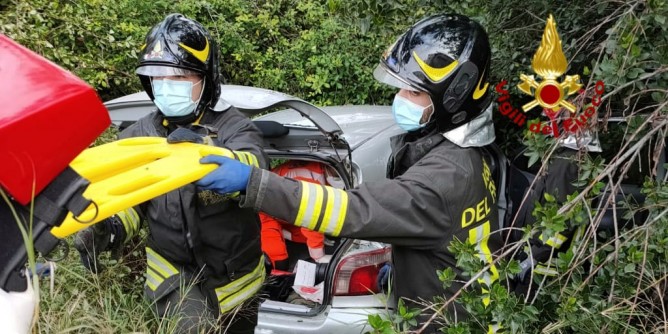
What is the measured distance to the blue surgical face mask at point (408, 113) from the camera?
2.64 m

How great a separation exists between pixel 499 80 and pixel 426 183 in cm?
244

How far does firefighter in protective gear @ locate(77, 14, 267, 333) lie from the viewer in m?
2.98

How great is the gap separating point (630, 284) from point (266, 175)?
1263 mm

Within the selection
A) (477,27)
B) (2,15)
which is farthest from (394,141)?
(2,15)

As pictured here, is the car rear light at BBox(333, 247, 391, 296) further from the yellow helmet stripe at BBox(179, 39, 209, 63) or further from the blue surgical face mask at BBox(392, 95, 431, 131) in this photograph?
the yellow helmet stripe at BBox(179, 39, 209, 63)

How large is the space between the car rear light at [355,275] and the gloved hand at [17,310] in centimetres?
191

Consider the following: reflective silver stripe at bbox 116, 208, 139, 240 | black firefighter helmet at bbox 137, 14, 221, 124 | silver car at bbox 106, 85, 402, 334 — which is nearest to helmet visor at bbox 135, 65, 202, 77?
black firefighter helmet at bbox 137, 14, 221, 124

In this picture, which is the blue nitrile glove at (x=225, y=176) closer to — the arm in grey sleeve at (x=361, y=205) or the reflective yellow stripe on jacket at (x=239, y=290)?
the arm in grey sleeve at (x=361, y=205)

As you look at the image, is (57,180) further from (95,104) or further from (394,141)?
(394,141)

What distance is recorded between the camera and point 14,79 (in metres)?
1.48

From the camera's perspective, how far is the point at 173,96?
3.15m

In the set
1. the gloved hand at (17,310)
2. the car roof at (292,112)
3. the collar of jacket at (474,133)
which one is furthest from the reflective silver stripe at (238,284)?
the gloved hand at (17,310)

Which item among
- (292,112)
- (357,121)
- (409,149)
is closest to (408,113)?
(409,149)

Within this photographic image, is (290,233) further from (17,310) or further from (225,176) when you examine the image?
(17,310)
